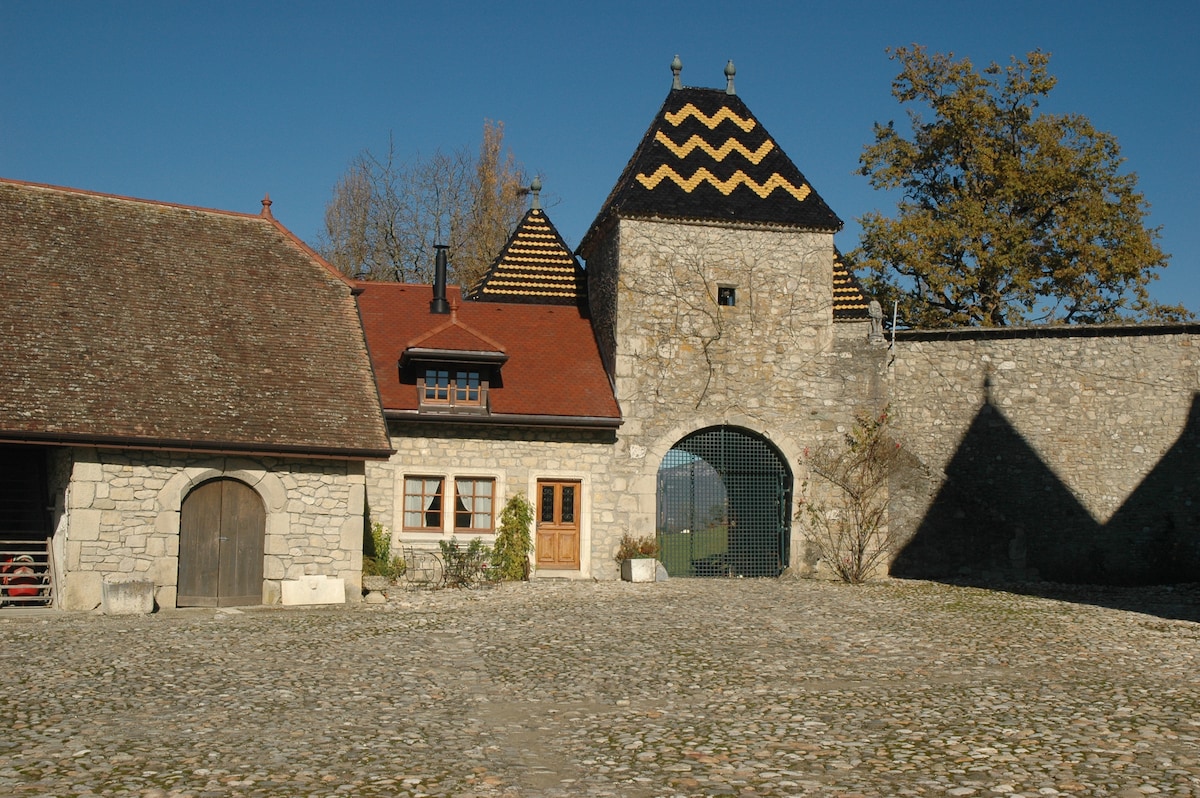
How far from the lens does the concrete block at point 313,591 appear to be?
1499cm

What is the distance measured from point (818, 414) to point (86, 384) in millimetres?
11065

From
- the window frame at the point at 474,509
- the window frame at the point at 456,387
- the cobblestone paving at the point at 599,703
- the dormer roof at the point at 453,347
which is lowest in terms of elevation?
the cobblestone paving at the point at 599,703

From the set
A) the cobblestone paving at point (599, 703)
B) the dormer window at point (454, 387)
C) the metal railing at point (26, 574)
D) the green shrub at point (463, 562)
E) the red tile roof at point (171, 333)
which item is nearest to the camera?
the cobblestone paving at point (599, 703)

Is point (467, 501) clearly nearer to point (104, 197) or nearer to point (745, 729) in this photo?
point (104, 197)

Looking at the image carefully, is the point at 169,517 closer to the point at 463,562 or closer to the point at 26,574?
the point at 26,574

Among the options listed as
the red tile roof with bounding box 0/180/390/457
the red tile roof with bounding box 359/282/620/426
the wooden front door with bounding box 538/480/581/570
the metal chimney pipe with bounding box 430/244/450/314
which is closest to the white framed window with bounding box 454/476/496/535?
the wooden front door with bounding box 538/480/581/570

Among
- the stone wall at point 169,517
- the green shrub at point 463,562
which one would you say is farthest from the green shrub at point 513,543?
the stone wall at point 169,517

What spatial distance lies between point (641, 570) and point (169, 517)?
22.9 feet

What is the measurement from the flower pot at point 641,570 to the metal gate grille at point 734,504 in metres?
1.12

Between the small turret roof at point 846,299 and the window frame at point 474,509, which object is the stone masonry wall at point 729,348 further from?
the window frame at point 474,509

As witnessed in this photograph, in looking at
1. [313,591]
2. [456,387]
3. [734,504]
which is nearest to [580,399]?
[456,387]

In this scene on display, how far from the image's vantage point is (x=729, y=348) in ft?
63.2

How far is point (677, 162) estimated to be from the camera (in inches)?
796

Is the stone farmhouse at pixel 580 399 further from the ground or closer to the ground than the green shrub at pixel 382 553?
further from the ground
